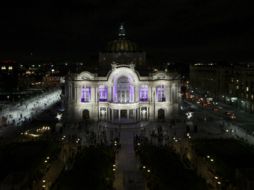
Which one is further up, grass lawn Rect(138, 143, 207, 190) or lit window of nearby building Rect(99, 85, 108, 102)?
lit window of nearby building Rect(99, 85, 108, 102)

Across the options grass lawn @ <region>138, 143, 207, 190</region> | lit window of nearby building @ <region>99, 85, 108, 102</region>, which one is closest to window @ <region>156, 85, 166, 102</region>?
lit window of nearby building @ <region>99, 85, 108, 102</region>

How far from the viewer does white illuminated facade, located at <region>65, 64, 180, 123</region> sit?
6556 centimetres

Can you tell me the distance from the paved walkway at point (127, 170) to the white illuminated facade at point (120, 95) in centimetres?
1546

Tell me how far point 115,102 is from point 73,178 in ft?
114

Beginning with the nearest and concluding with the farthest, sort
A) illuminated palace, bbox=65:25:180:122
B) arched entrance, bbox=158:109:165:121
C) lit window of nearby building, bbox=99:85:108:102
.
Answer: illuminated palace, bbox=65:25:180:122, lit window of nearby building, bbox=99:85:108:102, arched entrance, bbox=158:109:165:121

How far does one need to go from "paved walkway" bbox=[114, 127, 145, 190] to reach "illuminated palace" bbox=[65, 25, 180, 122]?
1542cm

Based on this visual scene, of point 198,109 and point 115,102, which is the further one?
point 198,109

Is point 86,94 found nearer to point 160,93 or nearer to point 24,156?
point 160,93

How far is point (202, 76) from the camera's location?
11662 cm

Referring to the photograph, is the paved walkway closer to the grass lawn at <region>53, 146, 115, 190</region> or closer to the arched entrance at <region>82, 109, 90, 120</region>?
the grass lawn at <region>53, 146, 115, 190</region>

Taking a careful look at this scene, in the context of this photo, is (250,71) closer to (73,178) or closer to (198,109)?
(198,109)

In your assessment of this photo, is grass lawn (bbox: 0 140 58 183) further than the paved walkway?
Yes

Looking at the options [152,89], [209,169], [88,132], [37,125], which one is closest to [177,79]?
[152,89]

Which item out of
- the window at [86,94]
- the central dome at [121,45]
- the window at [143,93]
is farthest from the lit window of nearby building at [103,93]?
the central dome at [121,45]
